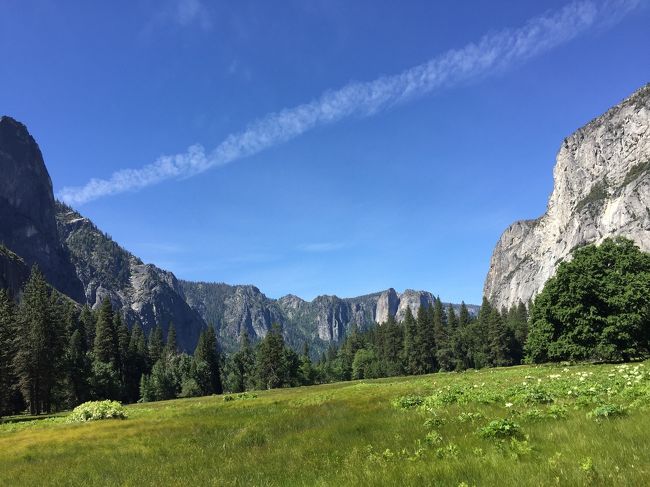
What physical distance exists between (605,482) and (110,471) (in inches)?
525

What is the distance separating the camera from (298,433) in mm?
15609

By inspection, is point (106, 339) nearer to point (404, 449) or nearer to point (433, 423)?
point (433, 423)

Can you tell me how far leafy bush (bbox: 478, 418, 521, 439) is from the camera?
1007 cm

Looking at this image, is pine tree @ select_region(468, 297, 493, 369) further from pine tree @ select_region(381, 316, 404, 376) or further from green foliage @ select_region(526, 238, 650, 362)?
green foliage @ select_region(526, 238, 650, 362)

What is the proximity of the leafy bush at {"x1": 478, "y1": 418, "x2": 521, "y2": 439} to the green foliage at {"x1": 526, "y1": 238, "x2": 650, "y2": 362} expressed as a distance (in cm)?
3216

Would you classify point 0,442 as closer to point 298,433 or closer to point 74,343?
point 298,433

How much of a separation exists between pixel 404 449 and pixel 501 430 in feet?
7.51

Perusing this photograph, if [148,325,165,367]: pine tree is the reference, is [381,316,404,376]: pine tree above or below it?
below

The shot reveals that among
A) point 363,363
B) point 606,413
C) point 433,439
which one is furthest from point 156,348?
point 606,413

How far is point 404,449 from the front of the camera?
32.9 feet

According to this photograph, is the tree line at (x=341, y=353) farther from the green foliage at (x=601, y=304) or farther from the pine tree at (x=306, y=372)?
the pine tree at (x=306, y=372)

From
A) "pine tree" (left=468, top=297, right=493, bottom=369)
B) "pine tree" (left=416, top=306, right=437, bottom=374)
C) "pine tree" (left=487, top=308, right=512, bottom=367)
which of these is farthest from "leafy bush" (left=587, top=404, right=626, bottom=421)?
"pine tree" (left=416, top=306, right=437, bottom=374)

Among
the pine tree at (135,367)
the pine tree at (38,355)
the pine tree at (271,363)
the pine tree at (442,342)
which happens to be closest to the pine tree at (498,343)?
the pine tree at (442,342)

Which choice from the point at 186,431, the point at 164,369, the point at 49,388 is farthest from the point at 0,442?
the point at 164,369
